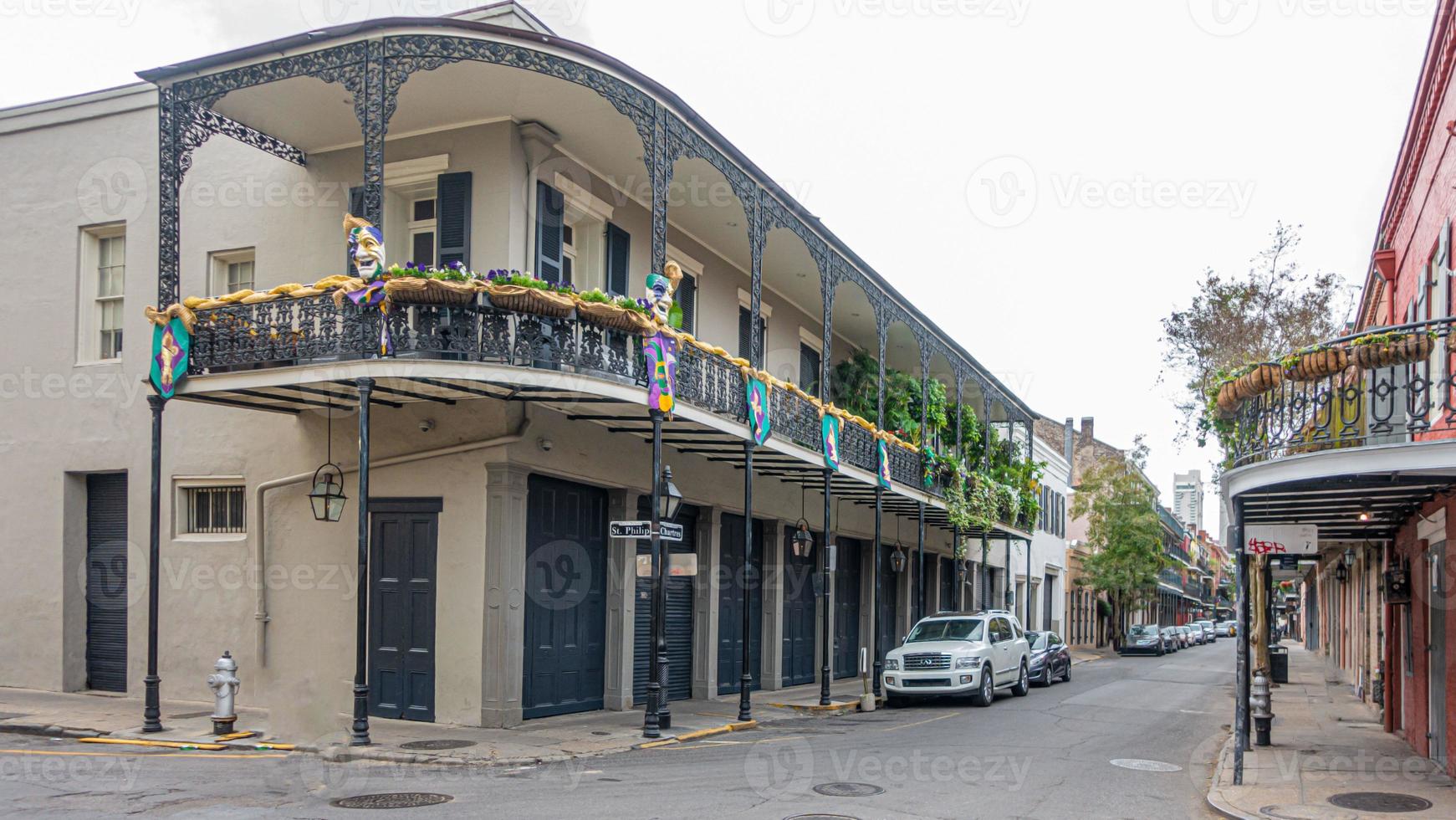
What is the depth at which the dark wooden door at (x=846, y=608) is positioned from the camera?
90.1ft

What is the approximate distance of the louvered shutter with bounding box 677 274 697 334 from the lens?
800 inches

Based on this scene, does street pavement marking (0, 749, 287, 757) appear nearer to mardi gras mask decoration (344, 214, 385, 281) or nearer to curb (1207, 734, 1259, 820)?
mardi gras mask decoration (344, 214, 385, 281)

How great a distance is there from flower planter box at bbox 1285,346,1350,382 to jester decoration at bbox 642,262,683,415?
23.3 feet

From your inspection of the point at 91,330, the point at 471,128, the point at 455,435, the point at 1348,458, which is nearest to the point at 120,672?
the point at 91,330

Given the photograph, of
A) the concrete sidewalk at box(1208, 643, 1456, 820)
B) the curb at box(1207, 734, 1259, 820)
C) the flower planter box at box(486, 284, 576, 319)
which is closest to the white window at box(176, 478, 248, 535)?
the flower planter box at box(486, 284, 576, 319)

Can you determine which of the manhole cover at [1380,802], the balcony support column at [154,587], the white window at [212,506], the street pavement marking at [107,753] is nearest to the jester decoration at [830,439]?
the white window at [212,506]

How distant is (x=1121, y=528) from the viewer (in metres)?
51.3

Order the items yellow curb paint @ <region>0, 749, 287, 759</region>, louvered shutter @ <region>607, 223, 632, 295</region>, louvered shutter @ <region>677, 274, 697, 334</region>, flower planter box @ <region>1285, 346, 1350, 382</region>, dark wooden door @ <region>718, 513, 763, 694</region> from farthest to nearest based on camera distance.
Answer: dark wooden door @ <region>718, 513, 763, 694</region> → louvered shutter @ <region>677, 274, 697, 334</region> → louvered shutter @ <region>607, 223, 632, 295</region> → yellow curb paint @ <region>0, 749, 287, 759</region> → flower planter box @ <region>1285, 346, 1350, 382</region>

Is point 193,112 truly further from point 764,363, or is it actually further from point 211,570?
point 764,363

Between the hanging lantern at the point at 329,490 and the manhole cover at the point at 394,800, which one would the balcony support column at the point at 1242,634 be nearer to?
the manhole cover at the point at 394,800

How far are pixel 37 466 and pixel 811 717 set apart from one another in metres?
12.6

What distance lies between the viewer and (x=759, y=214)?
18.4 meters

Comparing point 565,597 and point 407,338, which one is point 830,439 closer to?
point 565,597

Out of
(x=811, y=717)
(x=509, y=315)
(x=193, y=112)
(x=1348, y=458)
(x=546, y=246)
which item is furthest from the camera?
(x=811, y=717)
